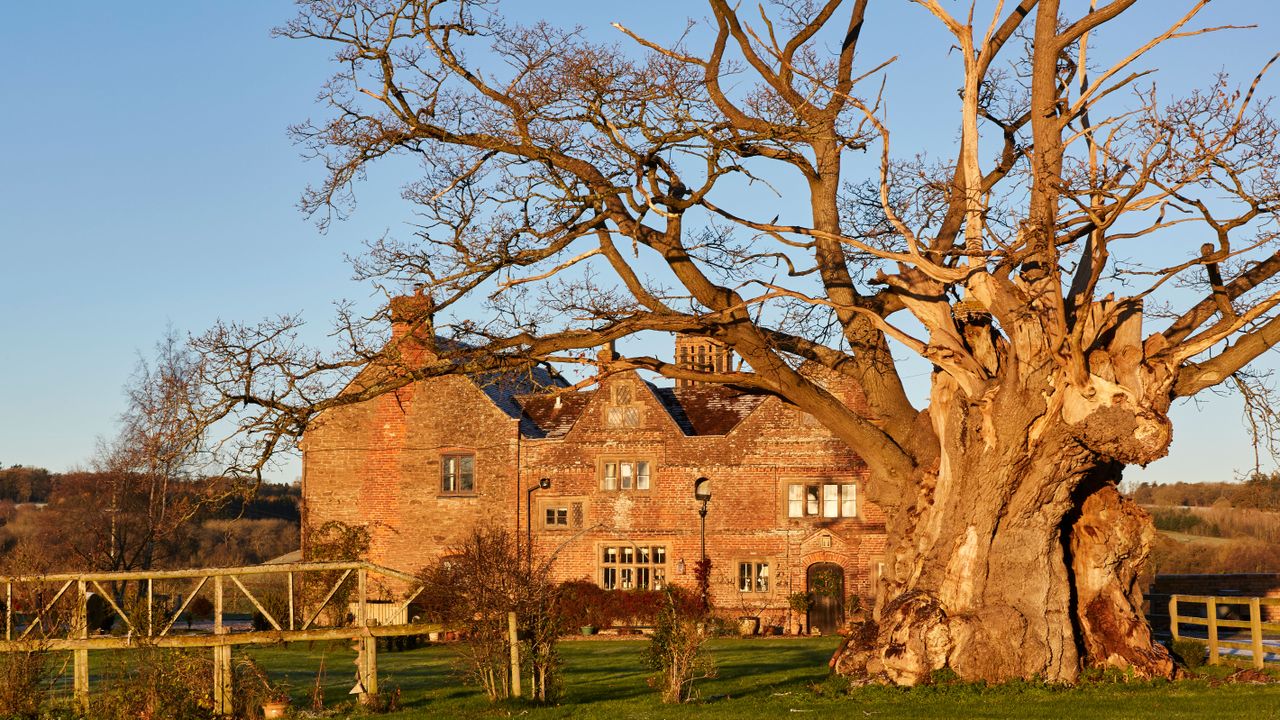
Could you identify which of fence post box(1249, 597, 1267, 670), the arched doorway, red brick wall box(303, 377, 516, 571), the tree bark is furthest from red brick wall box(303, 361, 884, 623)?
the tree bark

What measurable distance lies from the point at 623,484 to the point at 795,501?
16.0 ft

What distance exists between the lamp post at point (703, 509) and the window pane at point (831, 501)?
3094 millimetres

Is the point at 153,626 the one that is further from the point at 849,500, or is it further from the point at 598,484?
the point at 849,500

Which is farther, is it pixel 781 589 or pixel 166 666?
pixel 781 589

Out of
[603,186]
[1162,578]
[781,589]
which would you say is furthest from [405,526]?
[603,186]

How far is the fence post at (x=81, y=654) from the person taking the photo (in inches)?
639

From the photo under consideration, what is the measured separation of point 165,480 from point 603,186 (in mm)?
27289

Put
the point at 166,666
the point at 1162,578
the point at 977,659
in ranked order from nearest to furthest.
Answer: the point at 166,666 < the point at 977,659 < the point at 1162,578

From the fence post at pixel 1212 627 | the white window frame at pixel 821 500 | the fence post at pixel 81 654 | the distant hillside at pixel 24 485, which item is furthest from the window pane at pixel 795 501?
the distant hillside at pixel 24 485

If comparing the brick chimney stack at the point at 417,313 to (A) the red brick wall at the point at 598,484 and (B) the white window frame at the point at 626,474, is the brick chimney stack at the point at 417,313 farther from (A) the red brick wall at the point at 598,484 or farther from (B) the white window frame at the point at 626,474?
(B) the white window frame at the point at 626,474

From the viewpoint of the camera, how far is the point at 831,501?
35.8 meters

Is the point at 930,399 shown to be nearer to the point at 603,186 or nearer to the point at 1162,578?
the point at 603,186

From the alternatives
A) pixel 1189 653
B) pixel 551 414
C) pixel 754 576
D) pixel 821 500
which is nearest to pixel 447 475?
pixel 551 414

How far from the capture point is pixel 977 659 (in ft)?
54.9
